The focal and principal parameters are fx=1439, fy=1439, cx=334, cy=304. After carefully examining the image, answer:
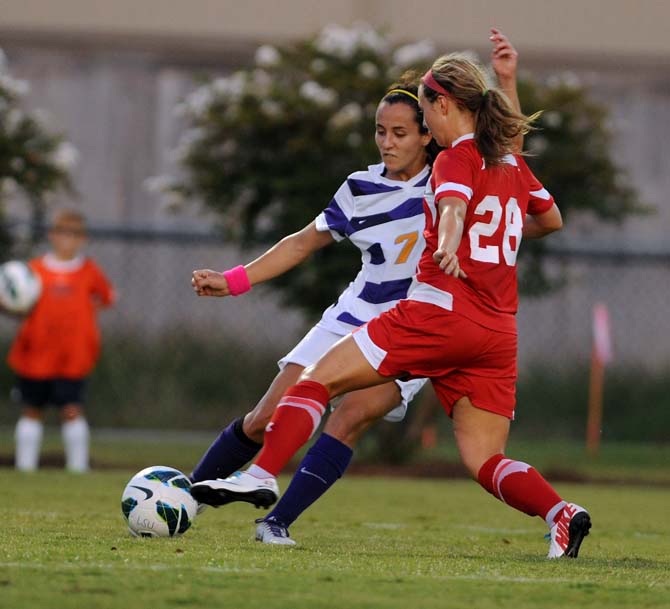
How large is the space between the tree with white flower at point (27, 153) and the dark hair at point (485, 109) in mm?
7213

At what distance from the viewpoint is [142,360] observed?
52.5 feet

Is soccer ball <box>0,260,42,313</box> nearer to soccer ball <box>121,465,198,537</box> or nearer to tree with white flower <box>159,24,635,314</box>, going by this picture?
tree with white flower <box>159,24,635,314</box>

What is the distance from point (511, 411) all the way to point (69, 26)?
50.4 feet

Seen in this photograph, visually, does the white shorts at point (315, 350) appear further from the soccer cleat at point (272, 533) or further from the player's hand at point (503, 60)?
the player's hand at point (503, 60)

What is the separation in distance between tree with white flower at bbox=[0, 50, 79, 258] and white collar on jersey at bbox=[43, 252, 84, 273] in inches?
27.9

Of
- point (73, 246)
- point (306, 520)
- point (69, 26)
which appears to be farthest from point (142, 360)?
point (306, 520)

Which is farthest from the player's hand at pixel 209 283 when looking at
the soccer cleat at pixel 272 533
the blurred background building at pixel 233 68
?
the blurred background building at pixel 233 68

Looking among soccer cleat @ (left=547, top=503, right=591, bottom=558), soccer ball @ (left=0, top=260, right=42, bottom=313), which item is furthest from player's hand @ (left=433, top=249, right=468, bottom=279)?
soccer ball @ (left=0, top=260, right=42, bottom=313)

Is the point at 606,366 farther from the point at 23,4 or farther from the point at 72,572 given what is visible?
the point at 72,572

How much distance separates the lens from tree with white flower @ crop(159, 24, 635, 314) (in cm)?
1221

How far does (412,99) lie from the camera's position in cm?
588

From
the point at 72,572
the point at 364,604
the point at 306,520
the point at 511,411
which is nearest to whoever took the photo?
the point at 364,604

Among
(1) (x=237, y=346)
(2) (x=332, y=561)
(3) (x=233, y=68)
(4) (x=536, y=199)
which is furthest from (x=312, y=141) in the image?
(3) (x=233, y=68)

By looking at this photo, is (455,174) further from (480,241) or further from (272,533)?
(272,533)
